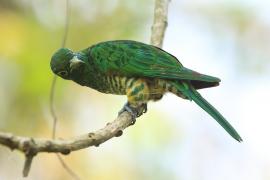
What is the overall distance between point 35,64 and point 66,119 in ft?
2.02

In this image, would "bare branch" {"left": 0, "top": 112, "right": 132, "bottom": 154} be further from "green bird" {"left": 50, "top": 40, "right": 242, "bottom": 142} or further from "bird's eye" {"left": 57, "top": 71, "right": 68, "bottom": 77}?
"bird's eye" {"left": 57, "top": 71, "right": 68, "bottom": 77}

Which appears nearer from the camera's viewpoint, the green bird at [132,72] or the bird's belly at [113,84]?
the green bird at [132,72]

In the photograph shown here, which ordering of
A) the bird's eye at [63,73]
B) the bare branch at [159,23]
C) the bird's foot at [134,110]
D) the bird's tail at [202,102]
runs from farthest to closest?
the bare branch at [159,23] < the bird's eye at [63,73] < the bird's foot at [134,110] < the bird's tail at [202,102]

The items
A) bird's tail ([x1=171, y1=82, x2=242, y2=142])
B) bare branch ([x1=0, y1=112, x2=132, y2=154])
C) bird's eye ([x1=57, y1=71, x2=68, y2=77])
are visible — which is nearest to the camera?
bare branch ([x1=0, y1=112, x2=132, y2=154])

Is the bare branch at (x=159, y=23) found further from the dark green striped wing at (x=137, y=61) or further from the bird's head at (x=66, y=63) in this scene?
the bird's head at (x=66, y=63)

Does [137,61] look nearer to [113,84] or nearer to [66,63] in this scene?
[113,84]

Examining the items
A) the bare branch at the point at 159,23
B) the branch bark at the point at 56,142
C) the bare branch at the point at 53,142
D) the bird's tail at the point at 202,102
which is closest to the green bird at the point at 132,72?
the bird's tail at the point at 202,102

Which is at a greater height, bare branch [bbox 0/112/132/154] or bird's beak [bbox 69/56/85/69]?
bare branch [bbox 0/112/132/154]

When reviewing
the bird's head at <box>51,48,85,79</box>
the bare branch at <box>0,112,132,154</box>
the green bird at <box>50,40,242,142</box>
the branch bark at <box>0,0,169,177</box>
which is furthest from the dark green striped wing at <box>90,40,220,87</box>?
the bare branch at <box>0,112,132,154</box>

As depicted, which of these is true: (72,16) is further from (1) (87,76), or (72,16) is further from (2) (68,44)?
(1) (87,76)

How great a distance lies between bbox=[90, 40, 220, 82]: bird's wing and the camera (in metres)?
4.08

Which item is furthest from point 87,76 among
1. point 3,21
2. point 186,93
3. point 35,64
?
point 3,21

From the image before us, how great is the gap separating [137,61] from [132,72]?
79 mm

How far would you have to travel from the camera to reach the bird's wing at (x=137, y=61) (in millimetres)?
4078
